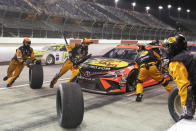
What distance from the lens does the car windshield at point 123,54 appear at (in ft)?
23.6

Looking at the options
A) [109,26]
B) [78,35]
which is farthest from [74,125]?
[109,26]

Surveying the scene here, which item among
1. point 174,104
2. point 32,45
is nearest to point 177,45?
point 174,104

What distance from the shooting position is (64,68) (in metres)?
7.16

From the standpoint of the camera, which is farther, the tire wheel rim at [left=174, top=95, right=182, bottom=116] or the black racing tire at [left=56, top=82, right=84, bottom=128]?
the tire wheel rim at [left=174, top=95, right=182, bottom=116]

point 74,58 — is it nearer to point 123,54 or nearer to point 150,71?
point 123,54

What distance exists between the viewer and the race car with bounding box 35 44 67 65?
42.7 ft

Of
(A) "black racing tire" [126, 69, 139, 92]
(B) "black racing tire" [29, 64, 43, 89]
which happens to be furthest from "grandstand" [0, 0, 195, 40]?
(A) "black racing tire" [126, 69, 139, 92]

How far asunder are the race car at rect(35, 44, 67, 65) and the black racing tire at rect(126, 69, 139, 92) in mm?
7488

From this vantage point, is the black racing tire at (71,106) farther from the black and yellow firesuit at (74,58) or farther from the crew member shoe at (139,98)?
the black and yellow firesuit at (74,58)

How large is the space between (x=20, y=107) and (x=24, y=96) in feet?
3.43

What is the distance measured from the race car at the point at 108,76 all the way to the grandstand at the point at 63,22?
12.0 m

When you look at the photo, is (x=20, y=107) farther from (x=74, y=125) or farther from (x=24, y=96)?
(x=74, y=125)

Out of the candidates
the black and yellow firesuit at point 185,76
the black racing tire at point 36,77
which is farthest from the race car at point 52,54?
the black and yellow firesuit at point 185,76

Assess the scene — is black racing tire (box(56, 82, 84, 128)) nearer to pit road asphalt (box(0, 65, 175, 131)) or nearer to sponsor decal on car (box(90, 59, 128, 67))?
pit road asphalt (box(0, 65, 175, 131))
